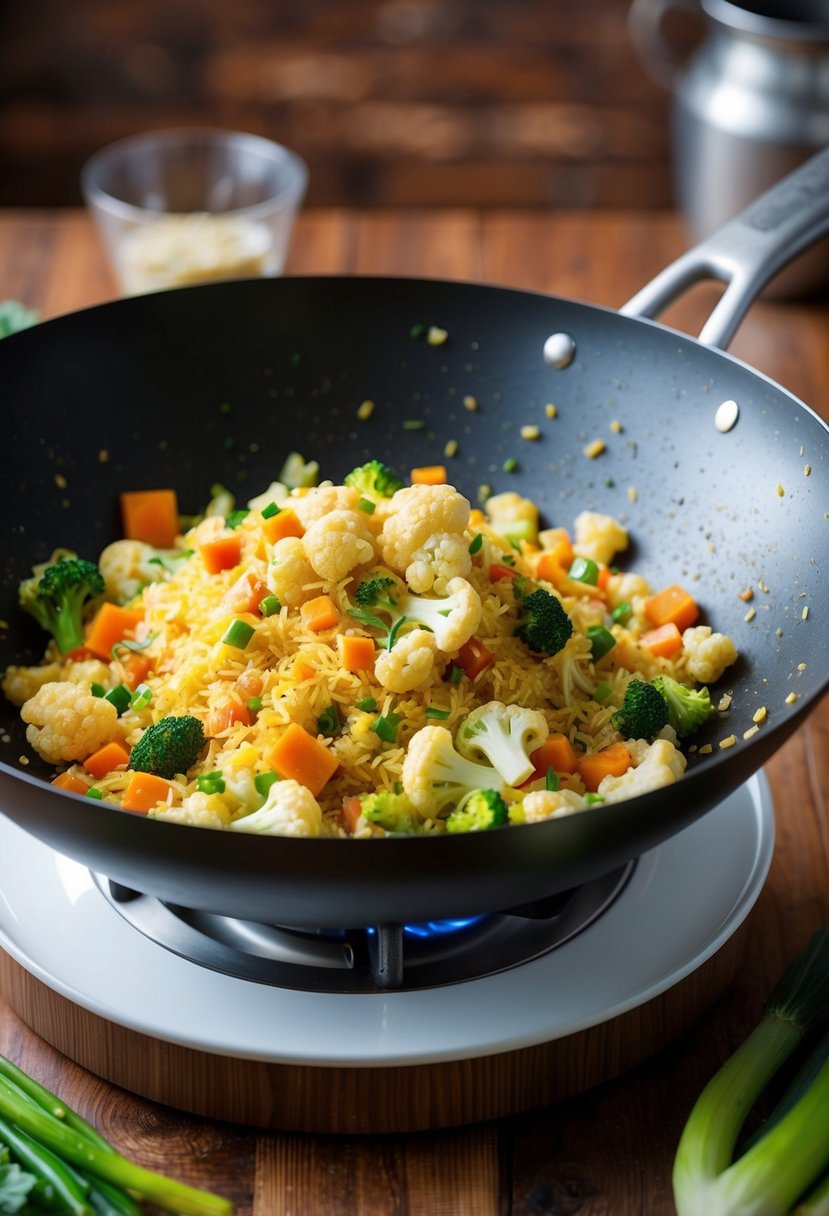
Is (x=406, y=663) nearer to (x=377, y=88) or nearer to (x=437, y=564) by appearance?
(x=437, y=564)

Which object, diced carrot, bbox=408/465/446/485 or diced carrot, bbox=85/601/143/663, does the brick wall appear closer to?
diced carrot, bbox=408/465/446/485

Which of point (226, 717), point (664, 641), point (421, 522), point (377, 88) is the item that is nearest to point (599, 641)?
point (664, 641)

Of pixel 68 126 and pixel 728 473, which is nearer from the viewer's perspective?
pixel 728 473

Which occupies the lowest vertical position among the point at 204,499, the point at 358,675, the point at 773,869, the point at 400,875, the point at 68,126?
the point at 68,126

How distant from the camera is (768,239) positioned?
2262 millimetres

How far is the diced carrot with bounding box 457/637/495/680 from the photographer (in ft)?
6.09

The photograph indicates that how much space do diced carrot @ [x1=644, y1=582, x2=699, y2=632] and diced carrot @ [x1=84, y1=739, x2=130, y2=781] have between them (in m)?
0.83

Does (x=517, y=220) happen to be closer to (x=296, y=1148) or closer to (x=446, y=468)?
(x=446, y=468)

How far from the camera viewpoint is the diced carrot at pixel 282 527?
1.95m

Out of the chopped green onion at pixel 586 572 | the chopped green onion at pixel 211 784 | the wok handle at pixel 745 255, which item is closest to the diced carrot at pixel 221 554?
the chopped green onion at pixel 211 784

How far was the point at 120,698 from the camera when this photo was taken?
1.98 meters

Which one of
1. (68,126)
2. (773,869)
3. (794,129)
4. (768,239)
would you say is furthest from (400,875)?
(68,126)

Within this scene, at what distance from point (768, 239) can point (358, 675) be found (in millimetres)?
1045

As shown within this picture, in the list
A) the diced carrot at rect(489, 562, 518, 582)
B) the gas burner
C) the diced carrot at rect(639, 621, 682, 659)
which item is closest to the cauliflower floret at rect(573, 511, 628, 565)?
the diced carrot at rect(639, 621, 682, 659)
